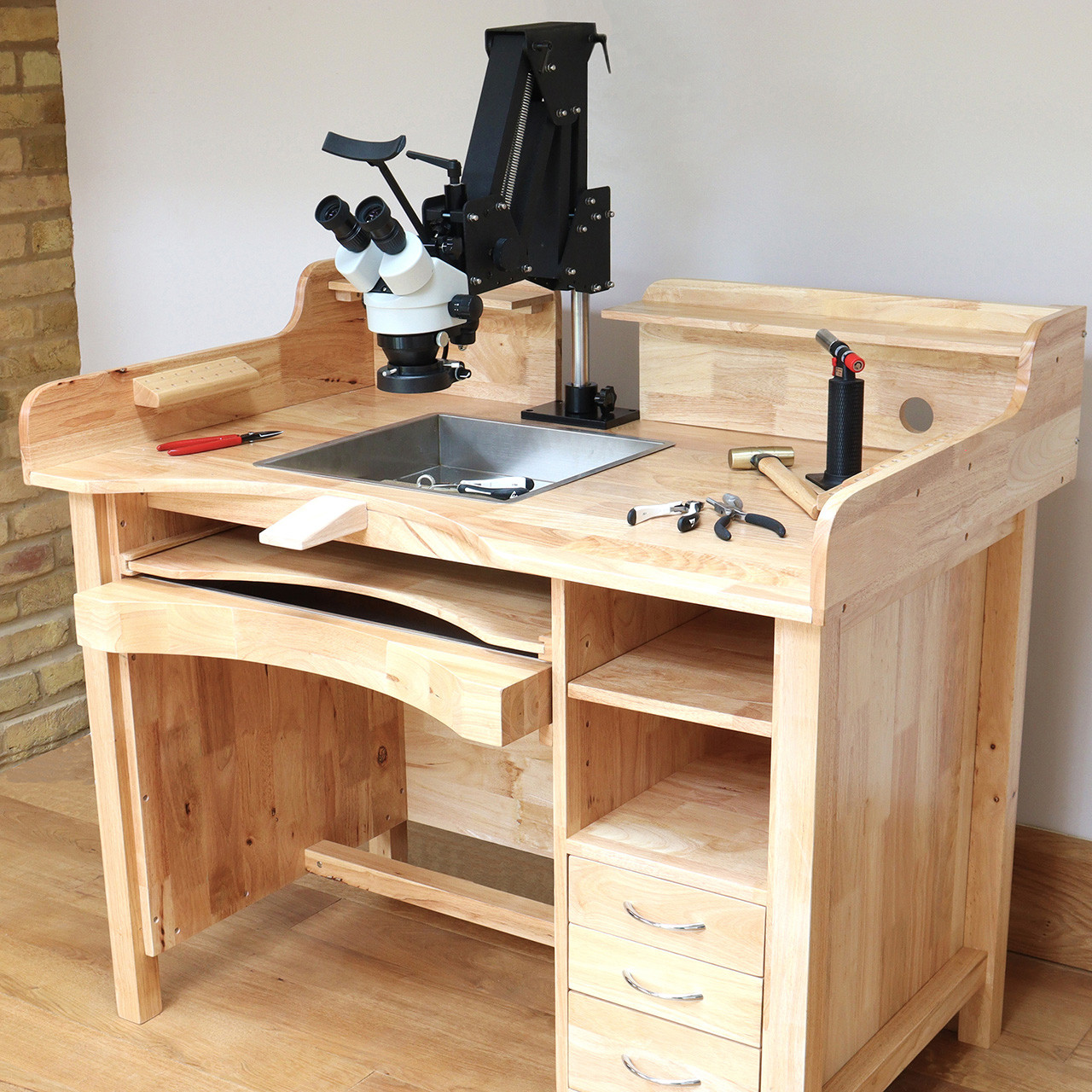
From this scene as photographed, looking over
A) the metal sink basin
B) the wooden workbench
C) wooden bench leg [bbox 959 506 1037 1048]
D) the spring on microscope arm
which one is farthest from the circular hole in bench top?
the spring on microscope arm

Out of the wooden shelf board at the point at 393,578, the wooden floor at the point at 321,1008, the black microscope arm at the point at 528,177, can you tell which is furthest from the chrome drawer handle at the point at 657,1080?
the black microscope arm at the point at 528,177

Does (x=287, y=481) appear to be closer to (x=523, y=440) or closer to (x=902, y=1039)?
(x=523, y=440)

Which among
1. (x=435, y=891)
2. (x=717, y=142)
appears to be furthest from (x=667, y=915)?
(x=717, y=142)

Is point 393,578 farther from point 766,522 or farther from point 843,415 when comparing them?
point 843,415

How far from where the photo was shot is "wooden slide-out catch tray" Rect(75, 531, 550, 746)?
167 cm

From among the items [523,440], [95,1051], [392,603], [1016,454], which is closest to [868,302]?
[1016,454]

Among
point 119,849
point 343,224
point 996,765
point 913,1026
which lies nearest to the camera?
point 343,224

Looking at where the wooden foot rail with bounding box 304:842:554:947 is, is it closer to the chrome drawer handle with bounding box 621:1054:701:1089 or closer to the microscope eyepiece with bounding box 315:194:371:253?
the chrome drawer handle with bounding box 621:1054:701:1089

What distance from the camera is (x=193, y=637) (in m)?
1.93

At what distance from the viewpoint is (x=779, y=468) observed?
1.86 metres

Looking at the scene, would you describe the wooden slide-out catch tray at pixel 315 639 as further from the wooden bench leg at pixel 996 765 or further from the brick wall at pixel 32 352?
the brick wall at pixel 32 352

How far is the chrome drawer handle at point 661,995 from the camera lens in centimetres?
171

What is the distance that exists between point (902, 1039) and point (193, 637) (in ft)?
3.56

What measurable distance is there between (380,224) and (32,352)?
1.58 meters
